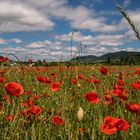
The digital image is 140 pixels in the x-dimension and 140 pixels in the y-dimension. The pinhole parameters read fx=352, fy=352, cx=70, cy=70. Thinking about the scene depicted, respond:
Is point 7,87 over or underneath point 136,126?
over

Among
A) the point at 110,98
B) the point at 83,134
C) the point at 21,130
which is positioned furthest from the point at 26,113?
the point at 110,98

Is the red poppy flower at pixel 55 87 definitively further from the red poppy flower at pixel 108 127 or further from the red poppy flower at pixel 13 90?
the red poppy flower at pixel 108 127

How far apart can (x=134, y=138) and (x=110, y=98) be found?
37.5 inches

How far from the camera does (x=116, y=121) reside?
231 cm

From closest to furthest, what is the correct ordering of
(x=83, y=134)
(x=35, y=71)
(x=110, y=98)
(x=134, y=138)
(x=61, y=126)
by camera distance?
(x=134, y=138), (x=83, y=134), (x=61, y=126), (x=110, y=98), (x=35, y=71)

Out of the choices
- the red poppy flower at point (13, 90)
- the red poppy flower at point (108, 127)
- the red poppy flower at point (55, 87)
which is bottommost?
the red poppy flower at point (108, 127)

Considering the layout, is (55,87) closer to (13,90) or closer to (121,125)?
(13,90)

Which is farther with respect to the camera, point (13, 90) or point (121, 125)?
point (13, 90)

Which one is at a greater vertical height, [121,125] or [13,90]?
[13,90]

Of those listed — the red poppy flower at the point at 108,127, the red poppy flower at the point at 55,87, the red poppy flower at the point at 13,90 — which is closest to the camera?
the red poppy flower at the point at 108,127

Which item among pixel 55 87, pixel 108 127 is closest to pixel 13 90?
pixel 108 127

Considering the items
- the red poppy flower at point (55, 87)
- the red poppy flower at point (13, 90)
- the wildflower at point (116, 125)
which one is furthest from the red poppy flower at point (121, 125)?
the red poppy flower at point (55, 87)

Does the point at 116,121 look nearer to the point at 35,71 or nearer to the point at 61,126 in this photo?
the point at 61,126

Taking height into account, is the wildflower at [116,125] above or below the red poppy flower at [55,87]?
below
